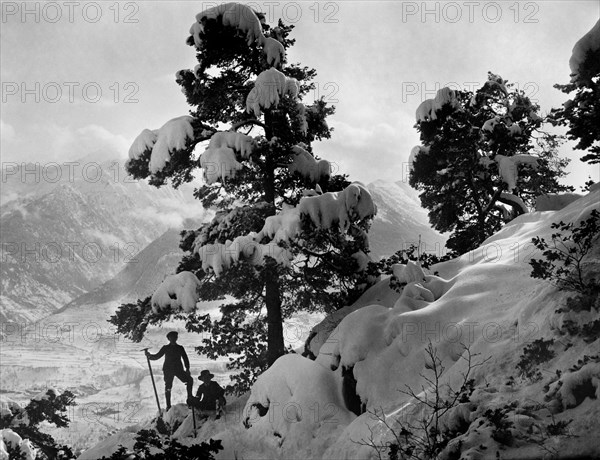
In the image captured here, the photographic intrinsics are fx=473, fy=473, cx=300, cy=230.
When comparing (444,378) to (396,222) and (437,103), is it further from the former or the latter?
(396,222)

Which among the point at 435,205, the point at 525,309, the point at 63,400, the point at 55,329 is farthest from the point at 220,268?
the point at 55,329

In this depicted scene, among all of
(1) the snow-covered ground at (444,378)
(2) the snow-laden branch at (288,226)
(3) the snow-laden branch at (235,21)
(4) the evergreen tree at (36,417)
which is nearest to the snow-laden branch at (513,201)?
(1) the snow-covered ground at (444,378)

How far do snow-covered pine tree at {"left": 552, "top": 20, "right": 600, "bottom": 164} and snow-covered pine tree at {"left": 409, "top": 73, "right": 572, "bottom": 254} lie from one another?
6.00m

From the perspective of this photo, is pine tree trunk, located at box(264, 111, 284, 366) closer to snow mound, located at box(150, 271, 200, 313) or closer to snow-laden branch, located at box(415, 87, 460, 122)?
snow mound, located at box(150, 271, 200, 313)

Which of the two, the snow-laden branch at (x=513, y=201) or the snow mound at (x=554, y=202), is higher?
the snow-laden branch at (x=513, y=201)

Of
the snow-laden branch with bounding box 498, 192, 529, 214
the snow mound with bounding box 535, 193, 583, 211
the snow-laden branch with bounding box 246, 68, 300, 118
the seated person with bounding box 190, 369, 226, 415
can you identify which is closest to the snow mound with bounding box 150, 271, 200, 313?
the seated person with bounding box 190, 369, 226, 415

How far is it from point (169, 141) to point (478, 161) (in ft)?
34.8

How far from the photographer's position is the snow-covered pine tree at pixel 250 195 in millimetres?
9656

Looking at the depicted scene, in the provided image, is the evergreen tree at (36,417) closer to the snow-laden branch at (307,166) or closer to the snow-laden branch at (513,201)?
the snow-laden branch at (307,166)

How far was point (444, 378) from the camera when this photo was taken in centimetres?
697

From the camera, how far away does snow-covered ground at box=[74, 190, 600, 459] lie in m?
5.02

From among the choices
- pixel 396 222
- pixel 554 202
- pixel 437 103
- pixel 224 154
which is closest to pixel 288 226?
pixel 224 154

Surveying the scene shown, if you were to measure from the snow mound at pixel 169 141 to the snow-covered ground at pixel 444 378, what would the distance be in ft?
16.3

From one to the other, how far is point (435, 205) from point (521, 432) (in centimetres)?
1471
